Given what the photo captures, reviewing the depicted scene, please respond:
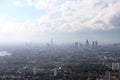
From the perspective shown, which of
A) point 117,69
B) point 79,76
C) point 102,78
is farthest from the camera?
point 117,69

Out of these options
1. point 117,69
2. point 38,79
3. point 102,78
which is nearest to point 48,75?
point 38,79

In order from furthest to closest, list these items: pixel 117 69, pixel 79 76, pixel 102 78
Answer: pixel 117 69 → pixel 79 76 → pixel 102 78

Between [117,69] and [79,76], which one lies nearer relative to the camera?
[79,76]

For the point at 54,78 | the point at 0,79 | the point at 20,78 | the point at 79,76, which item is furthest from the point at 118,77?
the point at 0,79

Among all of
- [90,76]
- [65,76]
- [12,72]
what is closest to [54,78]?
[65,76]

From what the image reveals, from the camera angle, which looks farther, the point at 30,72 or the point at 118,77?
the point at 30,72

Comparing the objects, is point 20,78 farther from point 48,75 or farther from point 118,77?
point 118,77

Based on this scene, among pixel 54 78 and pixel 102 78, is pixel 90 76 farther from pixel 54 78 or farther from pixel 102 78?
pixel 54 78
